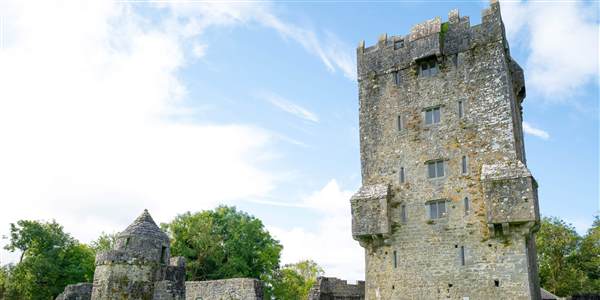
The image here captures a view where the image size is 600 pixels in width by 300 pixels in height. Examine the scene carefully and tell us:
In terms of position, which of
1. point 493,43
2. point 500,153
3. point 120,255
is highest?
point 493,43

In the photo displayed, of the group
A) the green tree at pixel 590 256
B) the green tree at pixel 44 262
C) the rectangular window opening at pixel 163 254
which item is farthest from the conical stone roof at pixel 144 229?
the green tree at pixel 590 256

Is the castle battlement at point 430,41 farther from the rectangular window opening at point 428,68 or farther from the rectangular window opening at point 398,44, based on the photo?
the rectangular window opening at point 428,68

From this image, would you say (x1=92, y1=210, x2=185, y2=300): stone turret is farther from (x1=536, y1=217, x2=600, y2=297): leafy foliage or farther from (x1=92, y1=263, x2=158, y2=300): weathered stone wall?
(x1=536, y1=217, x2=600, y2=297): leafy foliage

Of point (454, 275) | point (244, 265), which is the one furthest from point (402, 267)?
point (244, 265)

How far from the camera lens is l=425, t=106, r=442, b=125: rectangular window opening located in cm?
2370

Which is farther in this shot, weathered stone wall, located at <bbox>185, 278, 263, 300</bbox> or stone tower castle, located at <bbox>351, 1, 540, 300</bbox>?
weathered stone wall, located at <bbox>185, 278, 263, 300</bbox>

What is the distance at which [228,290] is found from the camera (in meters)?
22.7

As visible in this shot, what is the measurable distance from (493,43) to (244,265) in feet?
99.8

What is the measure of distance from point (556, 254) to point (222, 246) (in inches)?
1206

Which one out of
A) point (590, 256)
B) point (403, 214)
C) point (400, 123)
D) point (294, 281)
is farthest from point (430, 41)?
point (294, 281)

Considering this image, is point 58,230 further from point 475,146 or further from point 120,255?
point 475,146

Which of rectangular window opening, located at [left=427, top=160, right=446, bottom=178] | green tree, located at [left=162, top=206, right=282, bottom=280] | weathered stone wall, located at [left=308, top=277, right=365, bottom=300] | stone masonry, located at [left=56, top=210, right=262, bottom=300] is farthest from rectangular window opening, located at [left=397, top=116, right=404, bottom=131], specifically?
green tree, located at [left=162, top=206, right=282, bottom=280]

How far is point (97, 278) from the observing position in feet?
59.5

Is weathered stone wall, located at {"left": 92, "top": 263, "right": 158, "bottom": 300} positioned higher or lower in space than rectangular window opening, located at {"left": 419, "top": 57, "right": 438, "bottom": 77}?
lower
